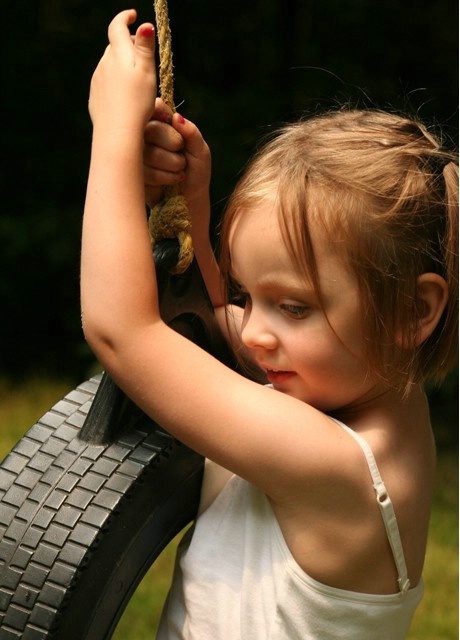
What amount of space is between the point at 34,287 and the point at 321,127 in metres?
3.63

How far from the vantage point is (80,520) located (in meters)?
1.57

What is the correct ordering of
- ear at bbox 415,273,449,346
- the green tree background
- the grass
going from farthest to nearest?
the green tree background < the grass < ear at bbox 415,273,449,346

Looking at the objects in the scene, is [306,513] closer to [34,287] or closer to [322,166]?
[322,166]

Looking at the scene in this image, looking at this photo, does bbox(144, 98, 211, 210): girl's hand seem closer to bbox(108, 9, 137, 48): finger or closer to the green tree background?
bbox(108, 9, 137, 48): finger

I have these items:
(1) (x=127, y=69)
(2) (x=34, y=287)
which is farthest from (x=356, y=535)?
(2) (x=34, y=287)

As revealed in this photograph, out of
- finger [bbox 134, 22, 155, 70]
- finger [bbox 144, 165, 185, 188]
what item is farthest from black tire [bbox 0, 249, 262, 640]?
finger [bbox 134, 22, 155, 70]

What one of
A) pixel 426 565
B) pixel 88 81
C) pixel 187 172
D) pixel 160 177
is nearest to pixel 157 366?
pixel 160 177

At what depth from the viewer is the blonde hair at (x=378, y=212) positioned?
4.98ft

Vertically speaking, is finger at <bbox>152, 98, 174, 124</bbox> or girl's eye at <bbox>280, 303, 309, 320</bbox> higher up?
finger at <bbox>152, 98, 174, 124</bbox>

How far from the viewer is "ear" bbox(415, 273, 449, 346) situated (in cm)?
158

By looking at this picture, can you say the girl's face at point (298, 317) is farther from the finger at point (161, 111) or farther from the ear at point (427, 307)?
the finger at point (161, 111)

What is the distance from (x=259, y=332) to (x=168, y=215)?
8.4 inches

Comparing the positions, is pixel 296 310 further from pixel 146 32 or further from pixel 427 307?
pixel 146 32

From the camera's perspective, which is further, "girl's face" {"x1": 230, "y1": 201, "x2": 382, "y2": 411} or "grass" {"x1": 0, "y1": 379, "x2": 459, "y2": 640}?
"grass" {"x1": 0, "y1": 379, "x2": 459, "y2": 640}
